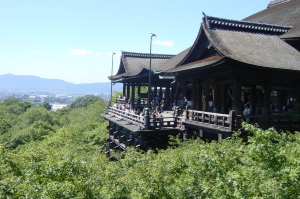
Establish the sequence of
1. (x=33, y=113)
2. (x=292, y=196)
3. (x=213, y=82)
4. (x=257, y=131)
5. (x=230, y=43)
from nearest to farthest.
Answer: (x=292, y=196)
(x=257, y=131)
(x=230, y=43)
(x=213, y=82)
(x=33, y=113)

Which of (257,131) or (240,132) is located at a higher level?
(257,131)

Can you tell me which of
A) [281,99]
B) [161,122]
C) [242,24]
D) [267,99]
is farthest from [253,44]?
[161,122]

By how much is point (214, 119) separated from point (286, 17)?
513 inches

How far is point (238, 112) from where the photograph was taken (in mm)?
14828

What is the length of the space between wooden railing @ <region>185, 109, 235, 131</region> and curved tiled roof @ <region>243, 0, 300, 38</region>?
7.94 metres

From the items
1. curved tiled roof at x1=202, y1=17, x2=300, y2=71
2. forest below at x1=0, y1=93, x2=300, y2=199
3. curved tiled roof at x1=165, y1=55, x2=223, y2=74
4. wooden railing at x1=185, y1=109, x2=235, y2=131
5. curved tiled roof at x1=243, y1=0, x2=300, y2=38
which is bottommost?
forest below at x1=0, y1=93, x2=300, y2=199

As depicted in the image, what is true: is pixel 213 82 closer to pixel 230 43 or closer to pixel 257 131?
pixel 230 43

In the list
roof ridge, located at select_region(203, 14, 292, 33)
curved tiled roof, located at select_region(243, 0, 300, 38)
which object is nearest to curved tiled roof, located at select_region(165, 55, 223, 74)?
roof ridge, located at select_region(203, 14, 292, 33)

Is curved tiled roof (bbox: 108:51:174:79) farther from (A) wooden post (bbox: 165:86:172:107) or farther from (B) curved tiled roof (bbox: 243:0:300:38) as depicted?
(B) curved tiled roof (bbox: 243:0:300:38)

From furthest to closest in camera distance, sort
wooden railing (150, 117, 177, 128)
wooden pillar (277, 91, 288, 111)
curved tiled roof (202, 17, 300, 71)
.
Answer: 1. wooden pillar (277, 91, 288, 111)
2. wooden railing (150, 117, 177, 128)
3. curved tiled roof (202, 17, 300, 71)

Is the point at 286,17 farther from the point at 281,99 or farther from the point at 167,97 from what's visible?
the point at 167,97

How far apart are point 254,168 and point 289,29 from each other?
15.8 metres

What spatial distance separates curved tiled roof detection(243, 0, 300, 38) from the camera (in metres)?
19.9

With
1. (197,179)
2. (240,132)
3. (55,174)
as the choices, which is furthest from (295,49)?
(55,174)
